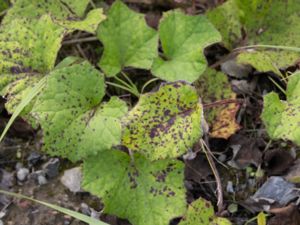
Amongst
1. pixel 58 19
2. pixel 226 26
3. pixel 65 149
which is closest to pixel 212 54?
pixel 226 26

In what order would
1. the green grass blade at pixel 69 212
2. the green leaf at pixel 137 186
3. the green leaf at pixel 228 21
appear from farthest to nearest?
the green leaf at pixel 228 21 → the green leaf at pixel 137 186 → the green grass blade at pixel 69 212

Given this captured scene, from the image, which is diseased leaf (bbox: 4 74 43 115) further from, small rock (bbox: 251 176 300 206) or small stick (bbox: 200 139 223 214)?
small rock (bbox: 251 176 300 206)

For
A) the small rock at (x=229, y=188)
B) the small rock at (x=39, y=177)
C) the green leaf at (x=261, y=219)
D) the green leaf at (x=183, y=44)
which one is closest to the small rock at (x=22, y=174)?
the small rock at (x=39, y=177)

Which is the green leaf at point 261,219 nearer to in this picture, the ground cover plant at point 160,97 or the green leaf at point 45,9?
the ground cover plant at point 160,97

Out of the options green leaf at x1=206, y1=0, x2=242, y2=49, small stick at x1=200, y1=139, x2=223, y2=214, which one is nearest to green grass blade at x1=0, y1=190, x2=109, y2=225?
small stick at x1=200, y1=139, x2=223, y2=214

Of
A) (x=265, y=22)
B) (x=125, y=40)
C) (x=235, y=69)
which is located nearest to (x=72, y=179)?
(x=125, y=40)

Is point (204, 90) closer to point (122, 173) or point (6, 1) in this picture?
point (122, 173)
